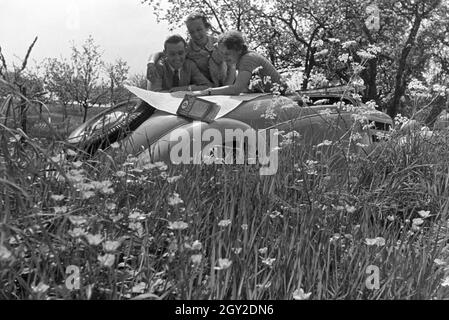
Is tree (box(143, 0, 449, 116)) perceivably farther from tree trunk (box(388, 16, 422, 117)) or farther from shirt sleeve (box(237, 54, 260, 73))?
shirt sleeve (box(237, 54, 260, 73))

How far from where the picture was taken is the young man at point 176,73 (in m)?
5.07

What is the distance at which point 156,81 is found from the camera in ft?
17.1

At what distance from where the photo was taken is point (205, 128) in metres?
4.01

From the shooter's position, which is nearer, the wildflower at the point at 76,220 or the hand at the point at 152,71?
the wildflower at the point at 76,220

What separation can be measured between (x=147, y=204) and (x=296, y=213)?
2.22 feet

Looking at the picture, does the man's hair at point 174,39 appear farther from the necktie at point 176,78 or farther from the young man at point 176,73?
the necktie at point 176,78

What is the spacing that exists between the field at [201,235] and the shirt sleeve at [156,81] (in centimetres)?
203

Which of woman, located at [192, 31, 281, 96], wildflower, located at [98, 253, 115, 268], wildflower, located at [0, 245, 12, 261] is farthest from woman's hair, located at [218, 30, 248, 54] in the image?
wildflower, located at [0, 245, 12, 261]

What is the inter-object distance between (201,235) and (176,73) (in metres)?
3.33

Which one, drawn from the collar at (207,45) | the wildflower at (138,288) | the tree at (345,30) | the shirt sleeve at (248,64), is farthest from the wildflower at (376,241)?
the tree at (345,30)

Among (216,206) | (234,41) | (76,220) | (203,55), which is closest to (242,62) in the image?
(234,41)

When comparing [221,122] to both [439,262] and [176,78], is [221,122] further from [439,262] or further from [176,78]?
[439,262]

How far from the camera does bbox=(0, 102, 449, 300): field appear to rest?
6.05 feet

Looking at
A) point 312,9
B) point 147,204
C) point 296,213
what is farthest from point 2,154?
point 312,9
